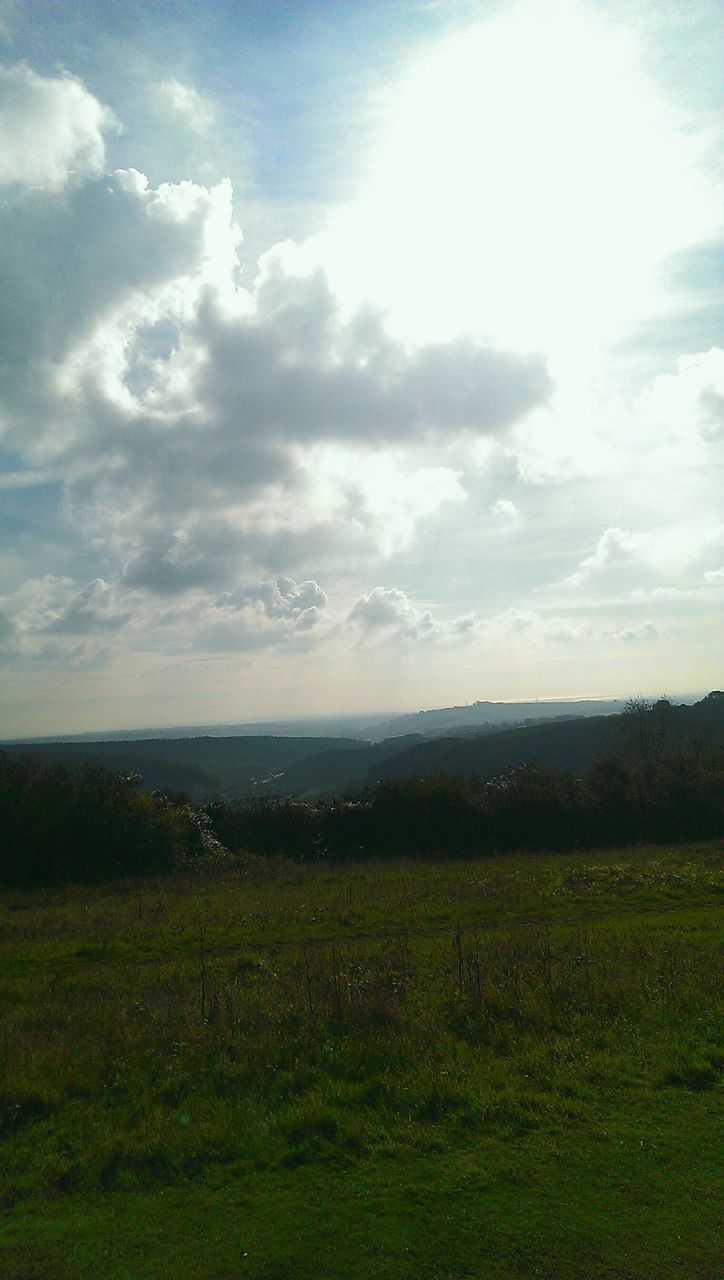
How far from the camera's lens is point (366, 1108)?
7.02 meters

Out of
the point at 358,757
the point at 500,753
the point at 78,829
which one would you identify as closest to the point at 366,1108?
the point at 78,829

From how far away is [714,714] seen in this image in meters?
75.0

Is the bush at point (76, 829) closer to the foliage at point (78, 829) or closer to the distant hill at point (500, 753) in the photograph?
the foliage at point (78, 829)

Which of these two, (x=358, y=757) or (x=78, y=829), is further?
(x=358, y=757)

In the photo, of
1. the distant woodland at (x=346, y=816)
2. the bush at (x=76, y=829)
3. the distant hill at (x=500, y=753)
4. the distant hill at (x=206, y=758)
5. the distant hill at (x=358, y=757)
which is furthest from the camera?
the distant hill at (x=206, y=758)

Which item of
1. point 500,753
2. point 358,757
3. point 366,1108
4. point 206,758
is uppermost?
point 366,1108

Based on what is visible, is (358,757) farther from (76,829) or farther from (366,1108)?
(366,1108)

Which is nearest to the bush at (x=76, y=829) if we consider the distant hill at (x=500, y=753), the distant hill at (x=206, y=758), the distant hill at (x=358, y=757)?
the distant hill at (x=358, y=757)

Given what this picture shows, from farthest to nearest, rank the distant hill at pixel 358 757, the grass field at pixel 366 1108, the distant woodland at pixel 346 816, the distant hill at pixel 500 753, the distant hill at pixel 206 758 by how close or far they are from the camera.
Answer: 1. the distant hill at pixel 206 758
2. the distant hill at pixel 500 753
3. the distant hill at pixel 358 757
4. the distant woodland at pixel 346 816
5. the grass field at pixel 366 1108

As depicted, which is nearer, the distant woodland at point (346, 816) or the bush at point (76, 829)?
the bush at point (76, 829)

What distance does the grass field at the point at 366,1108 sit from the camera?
4902 millimetres

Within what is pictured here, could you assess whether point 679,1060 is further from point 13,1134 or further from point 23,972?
point 23,972

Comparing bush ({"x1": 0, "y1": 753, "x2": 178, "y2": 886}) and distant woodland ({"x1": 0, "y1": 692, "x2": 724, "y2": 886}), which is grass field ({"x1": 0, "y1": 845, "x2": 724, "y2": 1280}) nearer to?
bush ({"x1": 0, "y1": 753, "x2": 178, "y2": 886})

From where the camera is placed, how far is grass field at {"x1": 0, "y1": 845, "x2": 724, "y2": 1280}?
4902mm
